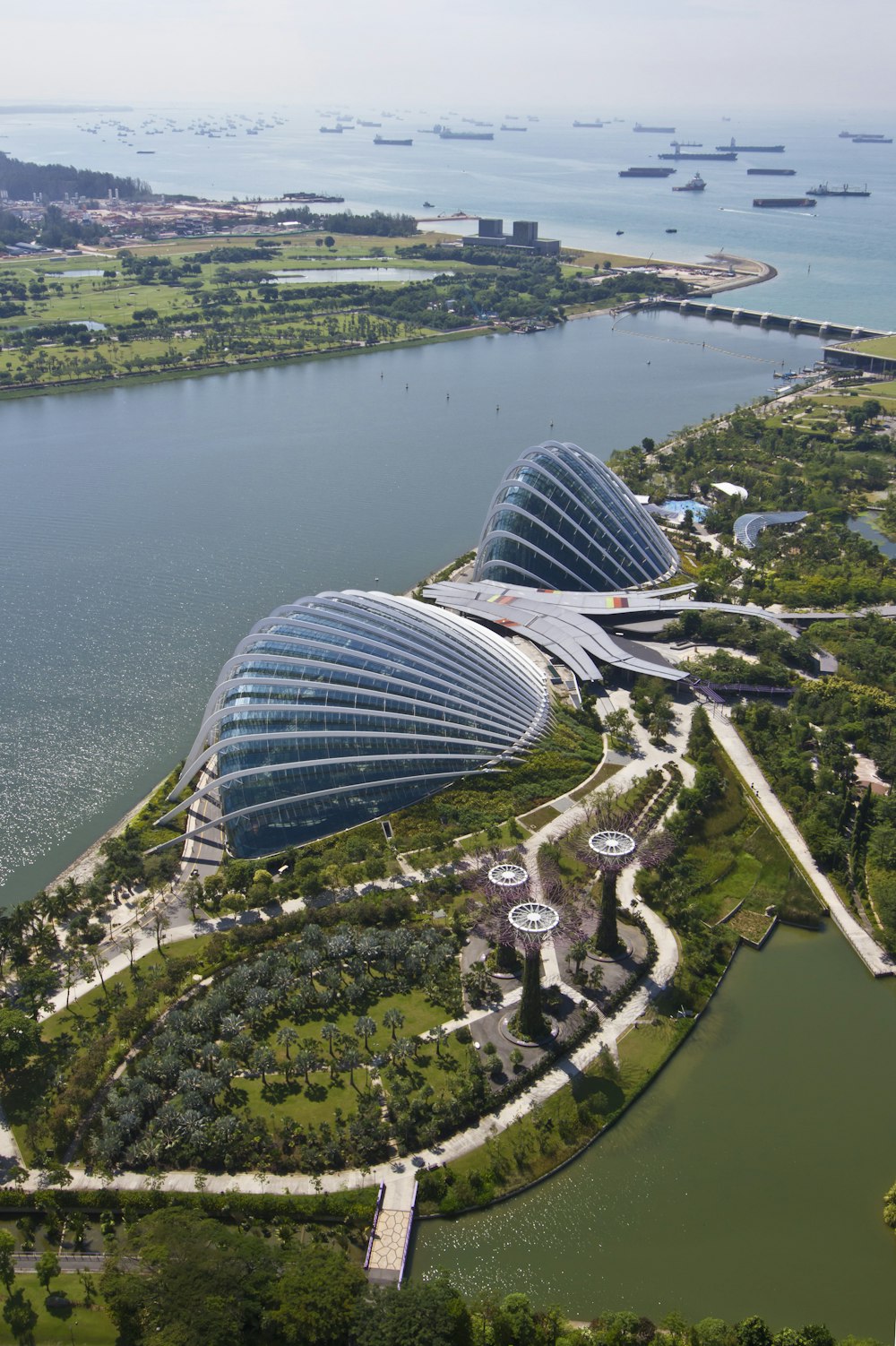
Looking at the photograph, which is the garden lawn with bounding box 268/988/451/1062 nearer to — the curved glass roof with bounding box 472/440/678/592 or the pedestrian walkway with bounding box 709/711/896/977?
the pedestrian walkway with bounding box 709/711/896/977

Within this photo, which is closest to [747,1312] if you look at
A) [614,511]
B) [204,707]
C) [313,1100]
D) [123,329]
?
[313,1100]

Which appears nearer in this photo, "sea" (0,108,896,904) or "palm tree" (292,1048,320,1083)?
"palm tree" (292,1048,320,1083)

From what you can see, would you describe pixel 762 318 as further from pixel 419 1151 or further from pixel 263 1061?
pixel 419 1151

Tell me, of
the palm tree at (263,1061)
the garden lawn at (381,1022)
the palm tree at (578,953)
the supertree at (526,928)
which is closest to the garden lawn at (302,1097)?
the palm tree at (263,1061)

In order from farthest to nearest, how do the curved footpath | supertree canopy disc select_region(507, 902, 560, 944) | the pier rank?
1. the pier
2. supertree canopy disc select_region(507, 902, 560, 944)
3. the curved footpath

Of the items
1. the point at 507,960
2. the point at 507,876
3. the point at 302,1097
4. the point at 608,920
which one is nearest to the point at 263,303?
the point at 608,920

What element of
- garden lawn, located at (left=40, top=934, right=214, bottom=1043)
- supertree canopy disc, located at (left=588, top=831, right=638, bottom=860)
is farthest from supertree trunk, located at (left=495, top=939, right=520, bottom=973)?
garden lawn, located at (left=40, top=934, right=214, bottom=1043)

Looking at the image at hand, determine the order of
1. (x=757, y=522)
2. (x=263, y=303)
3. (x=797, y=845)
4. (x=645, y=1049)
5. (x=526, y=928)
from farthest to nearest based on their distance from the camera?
1. (x=263, y=303)
2. (x=757, y=522)
3. (x=797, y=845)
4. (x=645, y=1049)
5. (x=526, y=928)
